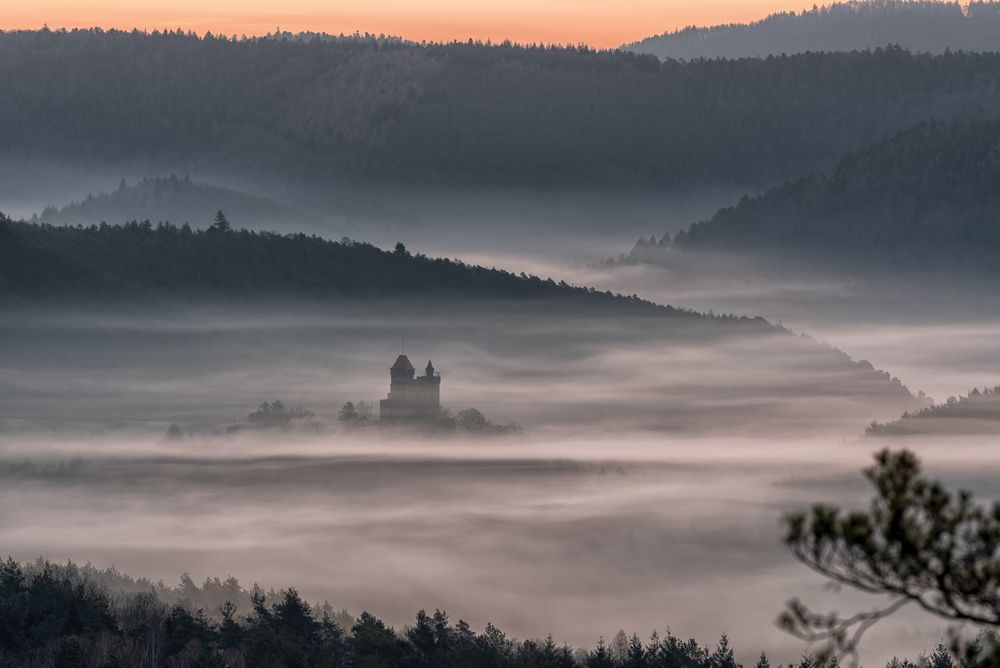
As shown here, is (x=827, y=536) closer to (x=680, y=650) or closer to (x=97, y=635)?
(x=97, y=635)

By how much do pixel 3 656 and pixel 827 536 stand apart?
137236 mm

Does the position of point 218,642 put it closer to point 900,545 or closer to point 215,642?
point 215,642

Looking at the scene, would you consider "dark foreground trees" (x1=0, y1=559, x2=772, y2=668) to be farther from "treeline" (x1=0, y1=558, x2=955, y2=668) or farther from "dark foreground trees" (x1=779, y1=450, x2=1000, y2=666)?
"dark foreground trees" (x1=779, y1=450, x2=1000, y2=666)

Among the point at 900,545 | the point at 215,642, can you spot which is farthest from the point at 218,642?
the point at 900,545

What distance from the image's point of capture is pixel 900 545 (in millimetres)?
25562

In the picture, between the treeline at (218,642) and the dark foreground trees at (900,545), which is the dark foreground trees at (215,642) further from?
the dark foreground trees at (900,545)

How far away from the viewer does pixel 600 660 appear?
545ft

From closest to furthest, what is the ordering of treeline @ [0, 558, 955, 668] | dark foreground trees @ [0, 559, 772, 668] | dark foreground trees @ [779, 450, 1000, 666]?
dark foreground trees @ [779, 450, 1000, 666] → treeline @ [0, 558, 955, 668] → dark foreground trees @ [0, 559, 772, 668]

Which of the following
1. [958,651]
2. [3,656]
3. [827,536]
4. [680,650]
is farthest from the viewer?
[680,650]

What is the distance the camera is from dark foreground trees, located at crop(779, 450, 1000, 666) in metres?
25.3

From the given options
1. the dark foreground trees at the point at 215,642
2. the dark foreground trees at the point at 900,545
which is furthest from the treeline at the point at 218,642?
the dark foreground trees at the point at 900,545

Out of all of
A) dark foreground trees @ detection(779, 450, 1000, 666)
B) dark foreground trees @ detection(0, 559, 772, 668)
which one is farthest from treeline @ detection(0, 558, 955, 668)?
dark foreground trees @ detection(779, 450, 1000, 666)

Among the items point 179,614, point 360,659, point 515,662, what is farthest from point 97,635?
point 515,662

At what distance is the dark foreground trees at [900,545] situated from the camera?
25.3 meters
